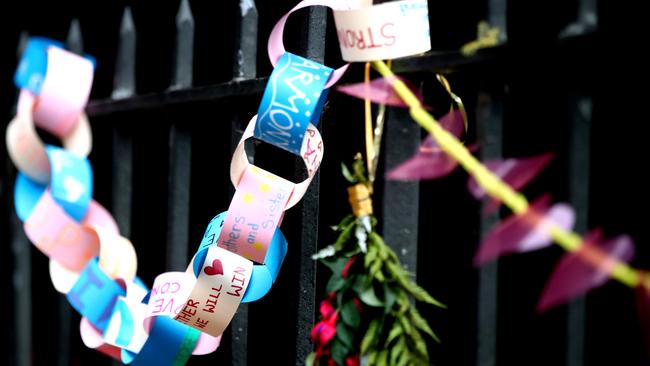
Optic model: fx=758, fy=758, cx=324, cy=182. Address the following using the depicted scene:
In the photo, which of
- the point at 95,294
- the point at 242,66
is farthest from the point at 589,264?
the point at 95,294

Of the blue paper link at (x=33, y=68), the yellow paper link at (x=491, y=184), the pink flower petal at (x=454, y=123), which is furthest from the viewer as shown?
the blue paper link at (x=33, y=68)

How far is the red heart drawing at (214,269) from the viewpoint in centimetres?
113

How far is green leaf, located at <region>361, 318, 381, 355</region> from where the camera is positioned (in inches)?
44.8

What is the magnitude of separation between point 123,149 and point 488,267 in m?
1.16

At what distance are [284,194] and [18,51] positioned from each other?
156cm

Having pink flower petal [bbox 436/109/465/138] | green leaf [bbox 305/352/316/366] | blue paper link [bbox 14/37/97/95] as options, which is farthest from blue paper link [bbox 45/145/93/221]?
pink flower petal [bbox 436/109/465/138]

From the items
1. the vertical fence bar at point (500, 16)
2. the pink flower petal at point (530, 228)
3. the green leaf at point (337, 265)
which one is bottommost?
the green leaf at point (337, 265)

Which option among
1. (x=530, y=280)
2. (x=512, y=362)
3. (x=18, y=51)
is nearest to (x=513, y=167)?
(x=530, y=280)

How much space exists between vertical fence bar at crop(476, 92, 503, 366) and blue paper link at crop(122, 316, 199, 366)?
493mm

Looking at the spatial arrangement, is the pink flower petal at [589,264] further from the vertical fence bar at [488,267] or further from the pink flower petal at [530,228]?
the vertical fence bar at [488,267]

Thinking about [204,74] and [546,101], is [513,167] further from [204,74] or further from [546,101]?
[204,74]

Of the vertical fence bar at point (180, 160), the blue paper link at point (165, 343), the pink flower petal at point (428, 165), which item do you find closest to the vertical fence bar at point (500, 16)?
the pink flower petal at point (428, 165)

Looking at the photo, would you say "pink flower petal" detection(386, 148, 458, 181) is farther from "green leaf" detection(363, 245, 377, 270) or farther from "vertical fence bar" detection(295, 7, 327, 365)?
"vertical fence bar" detection(295, 7, 327, 365)

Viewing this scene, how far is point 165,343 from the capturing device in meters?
1.30
